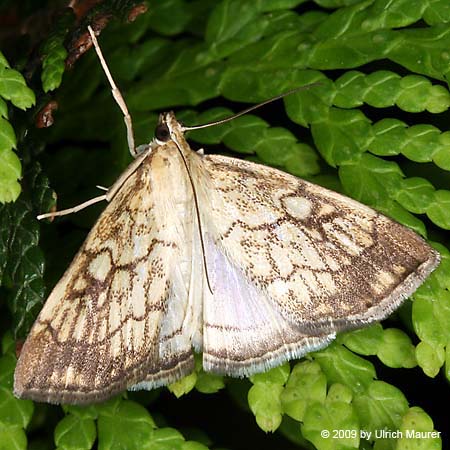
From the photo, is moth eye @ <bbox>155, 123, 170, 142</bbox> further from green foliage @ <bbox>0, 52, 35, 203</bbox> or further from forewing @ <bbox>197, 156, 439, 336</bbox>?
green foliage @ <bbox>0, 52, 35, 203</bbox>

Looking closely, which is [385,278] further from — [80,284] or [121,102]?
[121,102]

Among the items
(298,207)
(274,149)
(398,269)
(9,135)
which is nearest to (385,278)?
(398,269)

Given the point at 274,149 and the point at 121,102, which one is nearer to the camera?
the point at 121,102

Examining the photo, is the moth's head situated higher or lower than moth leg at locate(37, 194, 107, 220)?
higher

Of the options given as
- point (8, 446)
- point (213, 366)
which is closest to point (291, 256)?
point (213, 366)

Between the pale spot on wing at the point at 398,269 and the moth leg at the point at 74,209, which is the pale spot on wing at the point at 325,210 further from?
the moth leg at the point at 74,209

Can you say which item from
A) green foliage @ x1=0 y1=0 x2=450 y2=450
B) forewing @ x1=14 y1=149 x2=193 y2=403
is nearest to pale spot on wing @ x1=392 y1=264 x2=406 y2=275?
green foliage @ x1=0 y1=0 x2=450 y2=450
